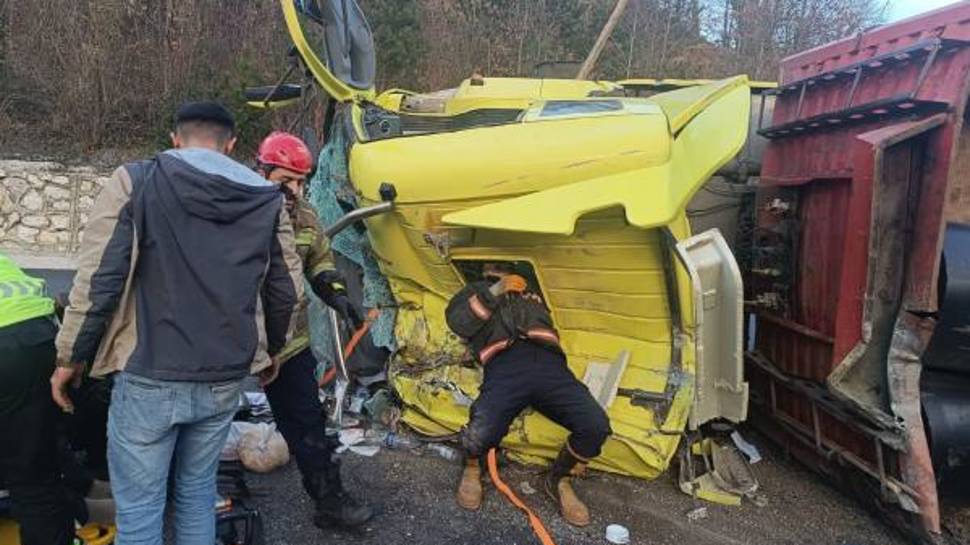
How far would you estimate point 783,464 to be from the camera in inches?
143

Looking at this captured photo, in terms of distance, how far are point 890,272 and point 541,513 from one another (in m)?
1.68

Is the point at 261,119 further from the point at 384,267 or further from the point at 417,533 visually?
the point at 417,533

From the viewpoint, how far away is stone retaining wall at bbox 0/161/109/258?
8281 mm

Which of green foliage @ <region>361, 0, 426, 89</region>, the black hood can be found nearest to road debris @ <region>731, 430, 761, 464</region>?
the black hood

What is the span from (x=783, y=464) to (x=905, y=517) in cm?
86

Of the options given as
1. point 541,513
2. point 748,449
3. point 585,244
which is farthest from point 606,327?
point 748,449

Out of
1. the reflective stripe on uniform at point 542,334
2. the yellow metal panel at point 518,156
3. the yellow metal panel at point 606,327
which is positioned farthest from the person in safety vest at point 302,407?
the reflective stripe on uniform at point 542,334

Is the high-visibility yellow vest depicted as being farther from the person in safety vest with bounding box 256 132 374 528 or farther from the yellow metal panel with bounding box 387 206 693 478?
the yellow metal panel with bounding box 387 206 693 478

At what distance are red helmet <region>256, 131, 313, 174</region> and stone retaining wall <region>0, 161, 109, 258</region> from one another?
668 cm

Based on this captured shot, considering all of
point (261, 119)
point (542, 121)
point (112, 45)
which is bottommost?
point (542, 121)

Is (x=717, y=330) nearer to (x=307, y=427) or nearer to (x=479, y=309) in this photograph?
(x=479, y=309)

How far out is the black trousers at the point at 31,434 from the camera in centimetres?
204

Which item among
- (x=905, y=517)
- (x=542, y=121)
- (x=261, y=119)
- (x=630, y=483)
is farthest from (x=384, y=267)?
(x=261, y=119)

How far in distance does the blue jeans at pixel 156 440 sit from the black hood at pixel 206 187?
463 mm
